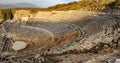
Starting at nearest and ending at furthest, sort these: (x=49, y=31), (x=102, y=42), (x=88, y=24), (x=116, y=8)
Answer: (x=102, y=42) < (x=88, y=24) < (x=49, y=31) < (x=116, y=8)

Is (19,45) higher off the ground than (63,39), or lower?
lower

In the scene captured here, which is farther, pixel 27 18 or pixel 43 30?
pixel 27 18

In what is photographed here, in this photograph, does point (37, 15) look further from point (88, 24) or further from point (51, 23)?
point (88, 24)

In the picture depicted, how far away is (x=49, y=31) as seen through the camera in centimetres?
6097

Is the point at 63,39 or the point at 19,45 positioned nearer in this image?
the point at 63,39

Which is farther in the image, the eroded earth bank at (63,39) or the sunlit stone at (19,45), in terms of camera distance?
the sunlit stone at (19,45)

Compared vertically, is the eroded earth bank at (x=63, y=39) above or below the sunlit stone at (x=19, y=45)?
above

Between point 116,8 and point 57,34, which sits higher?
point 116,8

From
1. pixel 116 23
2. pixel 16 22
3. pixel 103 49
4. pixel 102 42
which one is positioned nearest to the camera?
pixel 103 49

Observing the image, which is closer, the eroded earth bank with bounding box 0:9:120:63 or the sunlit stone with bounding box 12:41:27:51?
the eroded earth bank with bounding box 0:9:120:63

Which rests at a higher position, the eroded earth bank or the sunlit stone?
the eroded earth bank

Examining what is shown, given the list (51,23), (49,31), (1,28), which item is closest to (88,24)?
(49,31)

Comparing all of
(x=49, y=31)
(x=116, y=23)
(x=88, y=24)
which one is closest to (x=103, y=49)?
(x=116, y=23)

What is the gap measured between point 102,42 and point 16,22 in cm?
4659
